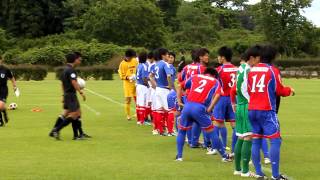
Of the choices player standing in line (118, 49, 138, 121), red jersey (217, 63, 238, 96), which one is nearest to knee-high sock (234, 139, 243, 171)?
red jersey (217, 63, 238, 96)

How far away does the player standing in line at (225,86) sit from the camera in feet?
36.9

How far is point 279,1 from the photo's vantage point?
261ft

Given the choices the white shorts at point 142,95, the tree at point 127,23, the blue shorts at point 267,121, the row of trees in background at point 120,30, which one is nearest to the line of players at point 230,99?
the blue shorts at point 267,121

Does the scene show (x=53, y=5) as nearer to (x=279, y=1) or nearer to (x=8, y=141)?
(x=279, y=1)

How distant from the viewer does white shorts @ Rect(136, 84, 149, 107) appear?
16.9 m

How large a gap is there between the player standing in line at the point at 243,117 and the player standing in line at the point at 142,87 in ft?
22.5

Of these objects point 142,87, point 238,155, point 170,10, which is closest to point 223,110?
point 238,155

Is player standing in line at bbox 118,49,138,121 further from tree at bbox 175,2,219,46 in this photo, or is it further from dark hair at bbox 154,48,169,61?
tree at bbox 175,2,219,46

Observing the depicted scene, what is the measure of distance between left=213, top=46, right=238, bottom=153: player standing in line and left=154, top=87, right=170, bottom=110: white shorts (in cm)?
289

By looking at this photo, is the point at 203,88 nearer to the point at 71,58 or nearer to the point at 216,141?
the point at 216,141

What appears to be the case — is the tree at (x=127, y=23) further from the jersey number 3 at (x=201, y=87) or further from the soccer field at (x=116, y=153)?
the jersey number 3 at (x=201, y=87)

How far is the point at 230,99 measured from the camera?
37.4ft

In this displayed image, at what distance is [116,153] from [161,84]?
281 centimetres

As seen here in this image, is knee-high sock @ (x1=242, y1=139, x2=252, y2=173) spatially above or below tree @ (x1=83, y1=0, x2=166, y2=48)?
below
